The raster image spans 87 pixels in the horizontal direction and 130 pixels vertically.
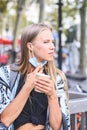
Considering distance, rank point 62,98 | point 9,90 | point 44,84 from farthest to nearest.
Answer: point 62,98, point 9,90, point 44,84

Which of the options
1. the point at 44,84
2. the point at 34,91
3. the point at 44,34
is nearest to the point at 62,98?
the point at 34,91

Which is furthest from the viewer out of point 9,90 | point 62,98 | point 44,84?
point 62,98

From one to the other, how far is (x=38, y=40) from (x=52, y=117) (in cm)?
54

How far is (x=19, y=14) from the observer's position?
20.1m

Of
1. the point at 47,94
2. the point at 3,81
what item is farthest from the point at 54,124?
the point at 3,81

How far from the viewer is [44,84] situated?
269 cm

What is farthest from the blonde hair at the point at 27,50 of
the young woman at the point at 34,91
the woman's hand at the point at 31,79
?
the woman's hand at the point at 31,79

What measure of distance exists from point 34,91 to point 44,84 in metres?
0.22

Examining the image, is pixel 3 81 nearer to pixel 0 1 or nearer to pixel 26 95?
pixel 26 95

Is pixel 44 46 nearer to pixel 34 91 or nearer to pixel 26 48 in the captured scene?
pixel 26 48

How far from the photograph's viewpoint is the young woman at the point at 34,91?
2754 mm

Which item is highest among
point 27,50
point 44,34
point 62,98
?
point 44,34

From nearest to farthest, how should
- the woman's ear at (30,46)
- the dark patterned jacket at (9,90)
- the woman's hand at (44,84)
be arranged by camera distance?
the woman's hand at (44,84) → the dark patterned jacket at (9,90) → the woman's ear at (30,46)

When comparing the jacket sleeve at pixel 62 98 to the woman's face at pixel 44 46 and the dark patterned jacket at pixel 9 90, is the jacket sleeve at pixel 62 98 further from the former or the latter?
the woman's face at pixel 44 46
